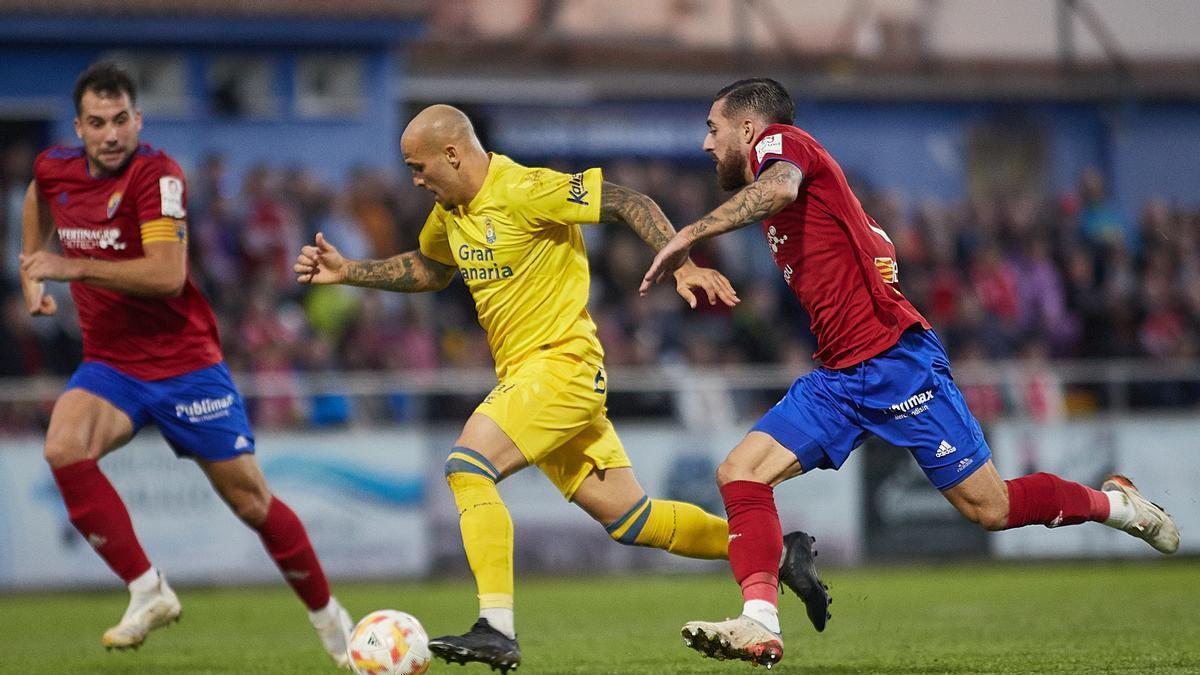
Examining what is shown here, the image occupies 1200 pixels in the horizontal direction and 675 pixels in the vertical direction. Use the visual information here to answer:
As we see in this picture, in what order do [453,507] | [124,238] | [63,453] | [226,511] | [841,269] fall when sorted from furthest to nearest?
[453,507]
[226,511]
[124,238]
[63,453]
[841,269]

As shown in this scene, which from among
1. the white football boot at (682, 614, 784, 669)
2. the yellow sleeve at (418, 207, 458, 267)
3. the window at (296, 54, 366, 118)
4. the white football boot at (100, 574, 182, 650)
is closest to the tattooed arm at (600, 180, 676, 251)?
the yellow sleeve at (418, 207, 458, 267)

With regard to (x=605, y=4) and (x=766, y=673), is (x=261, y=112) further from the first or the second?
(x=766, y=673)

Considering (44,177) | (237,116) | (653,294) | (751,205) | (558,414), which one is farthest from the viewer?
(237,116)

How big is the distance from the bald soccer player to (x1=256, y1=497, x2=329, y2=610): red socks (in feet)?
4.97

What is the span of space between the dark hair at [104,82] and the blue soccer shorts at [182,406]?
1.40 metres

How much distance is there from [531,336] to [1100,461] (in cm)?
1030

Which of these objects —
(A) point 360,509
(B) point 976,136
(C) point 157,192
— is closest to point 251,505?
(C) point 157,192

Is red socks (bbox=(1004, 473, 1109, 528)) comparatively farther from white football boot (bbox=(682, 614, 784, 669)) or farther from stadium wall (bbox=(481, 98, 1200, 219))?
stadium wall (bbox=(481, 98, 1200, 219))

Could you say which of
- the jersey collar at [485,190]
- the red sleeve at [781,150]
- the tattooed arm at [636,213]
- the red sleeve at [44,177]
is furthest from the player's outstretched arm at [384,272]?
the red sleeve at [781,150]

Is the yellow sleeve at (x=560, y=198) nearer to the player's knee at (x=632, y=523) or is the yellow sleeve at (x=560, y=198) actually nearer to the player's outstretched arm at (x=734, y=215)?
the player's outstretched arm at (x=734, y=215)

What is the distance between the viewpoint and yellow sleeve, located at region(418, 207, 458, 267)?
7.77 meters

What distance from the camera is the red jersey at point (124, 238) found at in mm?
8352

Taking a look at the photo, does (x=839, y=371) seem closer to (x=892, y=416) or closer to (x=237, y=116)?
(x=892, y=416)

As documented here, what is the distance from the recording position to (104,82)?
26.7 ft
